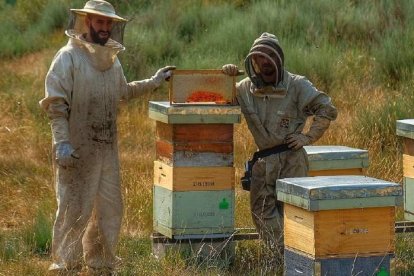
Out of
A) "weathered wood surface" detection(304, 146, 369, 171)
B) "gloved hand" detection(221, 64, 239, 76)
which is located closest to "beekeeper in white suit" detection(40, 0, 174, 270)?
"gloved hand" detection(221, 64, 239, 76)

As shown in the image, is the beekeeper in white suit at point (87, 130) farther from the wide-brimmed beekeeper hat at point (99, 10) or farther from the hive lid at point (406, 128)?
the hive lid at point (406, 128)

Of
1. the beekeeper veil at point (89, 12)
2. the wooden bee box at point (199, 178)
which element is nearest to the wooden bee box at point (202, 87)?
the wooden bee box at point (199, 178)

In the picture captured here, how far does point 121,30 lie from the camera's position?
715 cm

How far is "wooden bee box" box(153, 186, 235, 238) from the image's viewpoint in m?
6.96

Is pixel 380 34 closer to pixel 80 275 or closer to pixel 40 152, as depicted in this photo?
pixel 40 152

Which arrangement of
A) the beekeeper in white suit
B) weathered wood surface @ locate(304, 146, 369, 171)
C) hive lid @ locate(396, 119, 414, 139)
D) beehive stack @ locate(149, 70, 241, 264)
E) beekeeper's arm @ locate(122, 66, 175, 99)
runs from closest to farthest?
the beekeeper in white suit < beekeeper's arm @ locate(122, 66, 175, 99) < beehive stack @ locate(149, 70, 241, 264) < hive lid @ locate(396, 119, 414, 139) < weathered wood surface @ locate(304, 146, 369, 171)

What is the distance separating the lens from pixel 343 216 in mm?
5727

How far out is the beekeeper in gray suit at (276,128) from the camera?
22.8ft

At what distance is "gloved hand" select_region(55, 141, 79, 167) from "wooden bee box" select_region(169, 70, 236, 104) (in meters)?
1.04

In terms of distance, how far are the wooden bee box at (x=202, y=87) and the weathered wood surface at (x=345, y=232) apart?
148cm

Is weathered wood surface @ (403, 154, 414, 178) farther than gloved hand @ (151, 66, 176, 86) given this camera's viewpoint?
Yes

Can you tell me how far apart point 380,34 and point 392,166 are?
5.63 m

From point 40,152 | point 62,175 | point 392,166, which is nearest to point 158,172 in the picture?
point 62,175

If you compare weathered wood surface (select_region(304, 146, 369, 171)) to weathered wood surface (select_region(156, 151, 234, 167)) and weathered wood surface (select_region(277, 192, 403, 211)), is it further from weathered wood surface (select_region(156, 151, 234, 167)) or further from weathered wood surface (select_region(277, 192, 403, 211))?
weathered wood surface (select_region(277, 192, 403, 211))
